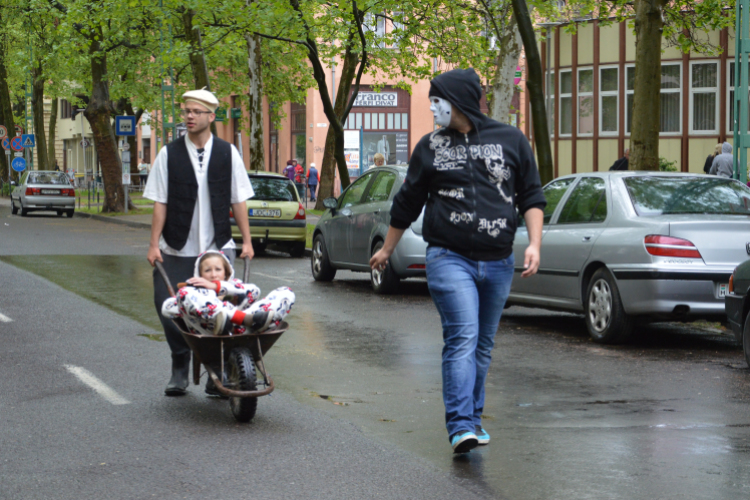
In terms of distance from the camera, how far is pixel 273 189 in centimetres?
2127

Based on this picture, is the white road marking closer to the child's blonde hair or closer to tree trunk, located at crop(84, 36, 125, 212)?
the child's blonde hair

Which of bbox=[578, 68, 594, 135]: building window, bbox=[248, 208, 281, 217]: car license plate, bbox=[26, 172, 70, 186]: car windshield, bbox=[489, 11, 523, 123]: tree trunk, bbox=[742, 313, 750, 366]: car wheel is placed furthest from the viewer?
bbox=[26, 172, 70, 186]: car windshield

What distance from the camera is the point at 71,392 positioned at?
7.43m

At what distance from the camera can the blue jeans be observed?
558cm

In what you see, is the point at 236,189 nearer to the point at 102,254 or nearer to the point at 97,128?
the point at 102,254

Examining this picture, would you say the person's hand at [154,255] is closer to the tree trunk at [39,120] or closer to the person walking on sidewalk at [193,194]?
the person walking on sidewalk at [193,194]

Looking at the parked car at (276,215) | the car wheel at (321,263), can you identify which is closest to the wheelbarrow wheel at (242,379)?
the car wheel at (321,263)

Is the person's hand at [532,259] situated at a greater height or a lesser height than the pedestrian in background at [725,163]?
lesser

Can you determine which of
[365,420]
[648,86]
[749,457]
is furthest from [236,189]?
[648,86]

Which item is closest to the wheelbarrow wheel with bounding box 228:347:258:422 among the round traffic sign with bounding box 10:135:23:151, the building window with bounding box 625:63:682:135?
the building window with bounding box 625:63:682:135

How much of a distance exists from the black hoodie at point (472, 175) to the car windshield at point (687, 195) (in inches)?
174

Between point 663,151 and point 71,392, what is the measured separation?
28.4 m

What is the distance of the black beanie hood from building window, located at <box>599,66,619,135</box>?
30.0m

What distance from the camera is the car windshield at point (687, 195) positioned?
387 inches
